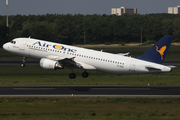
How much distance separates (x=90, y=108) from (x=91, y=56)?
19828mm

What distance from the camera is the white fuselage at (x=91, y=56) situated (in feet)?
172

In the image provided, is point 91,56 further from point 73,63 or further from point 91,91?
point 91,91

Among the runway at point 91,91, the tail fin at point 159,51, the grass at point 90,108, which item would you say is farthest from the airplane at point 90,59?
the grass at point 90,108

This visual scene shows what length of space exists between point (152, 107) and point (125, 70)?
57.3 ft

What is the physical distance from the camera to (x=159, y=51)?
50.5 meters

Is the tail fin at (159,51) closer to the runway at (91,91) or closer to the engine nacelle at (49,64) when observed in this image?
the runway at (91,91)

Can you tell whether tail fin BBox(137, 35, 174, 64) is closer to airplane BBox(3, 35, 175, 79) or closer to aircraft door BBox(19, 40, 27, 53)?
airplane BBox(3, 35, 175, 79)

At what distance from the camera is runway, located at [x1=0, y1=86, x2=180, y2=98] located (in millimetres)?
43250

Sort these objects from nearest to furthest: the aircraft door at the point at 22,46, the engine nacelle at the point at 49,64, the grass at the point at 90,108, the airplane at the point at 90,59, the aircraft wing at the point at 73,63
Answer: the grass at the point at 90,108 → the airplane at the point at 90,59 → the engine nacelle at the point at 49,64 → the aircraft wing at the point at 73,63 → the aircraft door at the point at 22,46

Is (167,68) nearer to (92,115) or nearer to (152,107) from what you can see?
(152,107)

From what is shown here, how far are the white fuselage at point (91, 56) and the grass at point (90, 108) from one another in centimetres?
1257

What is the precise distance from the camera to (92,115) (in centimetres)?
3180

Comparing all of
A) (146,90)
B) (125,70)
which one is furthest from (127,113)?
(125,70)

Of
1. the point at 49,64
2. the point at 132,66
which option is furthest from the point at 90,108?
the point at 49,64
